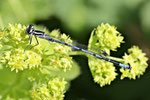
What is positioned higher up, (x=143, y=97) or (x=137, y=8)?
(x=137, y=8)

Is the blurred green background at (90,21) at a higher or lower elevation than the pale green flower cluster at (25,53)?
higher

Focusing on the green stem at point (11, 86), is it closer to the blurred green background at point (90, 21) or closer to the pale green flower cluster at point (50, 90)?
the pale green flower cluster at point (50, 90)

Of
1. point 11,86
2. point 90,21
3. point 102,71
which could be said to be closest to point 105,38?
point 102,71

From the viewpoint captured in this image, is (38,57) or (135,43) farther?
(135,43)

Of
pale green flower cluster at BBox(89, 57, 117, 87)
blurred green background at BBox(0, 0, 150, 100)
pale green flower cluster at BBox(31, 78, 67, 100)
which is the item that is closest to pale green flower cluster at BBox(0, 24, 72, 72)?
pale green flower cluster at BBox(31, 78, 67, 100)

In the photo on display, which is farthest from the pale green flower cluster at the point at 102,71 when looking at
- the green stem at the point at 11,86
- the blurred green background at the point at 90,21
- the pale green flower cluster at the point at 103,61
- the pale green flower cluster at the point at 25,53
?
the blurred green background at the point at 90,21

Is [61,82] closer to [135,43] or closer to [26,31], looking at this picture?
[26,31]

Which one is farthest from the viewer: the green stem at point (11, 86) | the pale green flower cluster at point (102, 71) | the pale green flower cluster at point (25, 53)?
the green stem at point (11, 86)

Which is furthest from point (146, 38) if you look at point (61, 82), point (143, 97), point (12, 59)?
point (12, 59)
